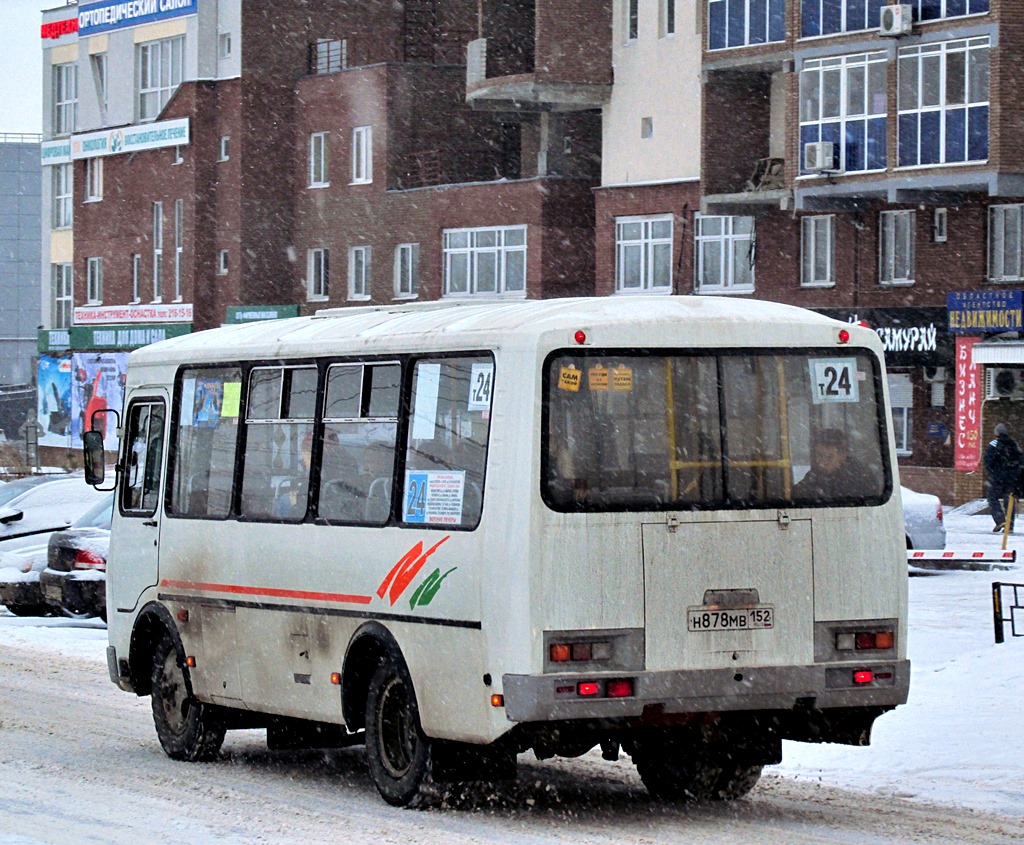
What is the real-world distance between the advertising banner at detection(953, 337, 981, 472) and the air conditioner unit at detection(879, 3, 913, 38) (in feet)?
20.1

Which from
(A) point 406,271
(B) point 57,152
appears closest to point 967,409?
(A) point 406,271

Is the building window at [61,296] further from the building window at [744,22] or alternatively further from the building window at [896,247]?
the building window at [896,247]

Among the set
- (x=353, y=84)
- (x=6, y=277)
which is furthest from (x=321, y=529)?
(x=6, y=277)

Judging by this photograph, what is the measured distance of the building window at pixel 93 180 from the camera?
67.8 m

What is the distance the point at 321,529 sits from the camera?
11297 millimetres

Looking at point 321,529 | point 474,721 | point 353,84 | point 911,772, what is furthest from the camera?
point 353,84

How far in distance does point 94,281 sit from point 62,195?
5190 mm

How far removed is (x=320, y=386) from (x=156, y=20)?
181 feet

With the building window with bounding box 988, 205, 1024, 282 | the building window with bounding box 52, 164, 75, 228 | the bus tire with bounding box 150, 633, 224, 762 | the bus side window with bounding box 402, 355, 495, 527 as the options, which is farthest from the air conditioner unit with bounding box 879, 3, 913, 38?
the building window with bounding box 52, 164, 75, 228

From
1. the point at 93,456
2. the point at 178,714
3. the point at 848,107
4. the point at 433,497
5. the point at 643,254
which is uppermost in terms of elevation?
the point at 848,107

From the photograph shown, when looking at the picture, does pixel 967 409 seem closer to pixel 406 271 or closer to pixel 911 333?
pixel 911 333

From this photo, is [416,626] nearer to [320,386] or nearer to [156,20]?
[320,386]

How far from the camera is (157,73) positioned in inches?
2557

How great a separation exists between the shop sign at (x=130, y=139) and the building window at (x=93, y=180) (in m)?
0.34
